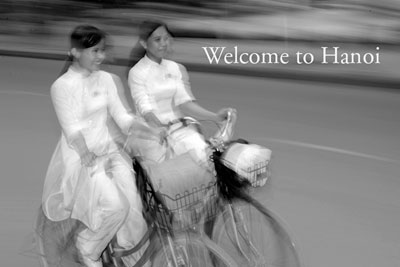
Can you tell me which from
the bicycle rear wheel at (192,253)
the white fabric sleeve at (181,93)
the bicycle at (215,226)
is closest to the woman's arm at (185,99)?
the white fabric sleeve at (181,93)

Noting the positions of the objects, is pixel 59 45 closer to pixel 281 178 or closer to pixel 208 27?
pixel 208 27

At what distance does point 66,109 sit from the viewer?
13.3ft

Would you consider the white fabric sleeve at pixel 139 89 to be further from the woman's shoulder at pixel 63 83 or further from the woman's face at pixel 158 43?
the woman's shoulder at pixel 63 83

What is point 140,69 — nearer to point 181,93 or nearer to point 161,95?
point 161,95

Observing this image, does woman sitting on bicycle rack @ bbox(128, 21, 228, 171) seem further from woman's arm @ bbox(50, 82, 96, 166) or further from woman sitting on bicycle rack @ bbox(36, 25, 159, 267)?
woman's arm @ bbox(50, 82, 96, 166)

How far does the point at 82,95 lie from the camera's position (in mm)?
4074

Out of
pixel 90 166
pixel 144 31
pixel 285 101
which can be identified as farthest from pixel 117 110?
pixel 285 101

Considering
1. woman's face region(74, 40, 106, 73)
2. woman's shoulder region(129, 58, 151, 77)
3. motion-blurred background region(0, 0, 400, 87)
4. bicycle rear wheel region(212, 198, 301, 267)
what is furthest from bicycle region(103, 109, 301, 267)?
motion-blurred background region(0, 0, 400, 87)

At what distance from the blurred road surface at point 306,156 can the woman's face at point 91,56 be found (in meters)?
1.11

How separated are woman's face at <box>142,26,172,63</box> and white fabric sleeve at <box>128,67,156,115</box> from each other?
5.1 inches

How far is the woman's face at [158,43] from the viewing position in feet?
14.0

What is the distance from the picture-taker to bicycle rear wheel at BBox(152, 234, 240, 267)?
3785 mm

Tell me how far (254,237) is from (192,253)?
1.51 feet

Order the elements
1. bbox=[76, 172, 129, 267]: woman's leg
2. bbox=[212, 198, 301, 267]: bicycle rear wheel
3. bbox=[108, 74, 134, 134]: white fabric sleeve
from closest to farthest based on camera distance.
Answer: bbox=[76, 172, 129, 267]: woman's leg, bbox=[212, 198, 301, 267]: bicycle rear wheel, bbox=[108, 74, 134, 134]: white fabric sleeve
